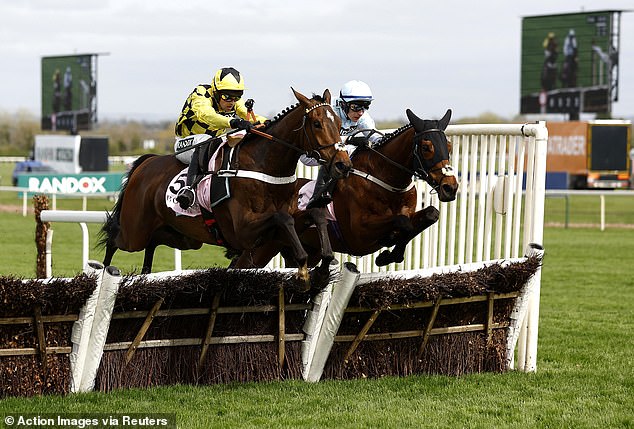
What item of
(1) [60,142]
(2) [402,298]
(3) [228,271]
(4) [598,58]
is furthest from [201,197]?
(1) [60,142]

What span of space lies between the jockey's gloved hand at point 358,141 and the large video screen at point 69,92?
1410 inches

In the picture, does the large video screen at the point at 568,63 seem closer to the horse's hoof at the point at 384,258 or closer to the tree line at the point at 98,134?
the horse's hoof at the point at 384,258

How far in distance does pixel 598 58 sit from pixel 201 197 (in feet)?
86.1

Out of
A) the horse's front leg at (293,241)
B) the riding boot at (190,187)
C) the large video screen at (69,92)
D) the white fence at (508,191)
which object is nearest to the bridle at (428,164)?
the white fence at (508,191)

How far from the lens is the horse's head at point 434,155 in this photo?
19.6 ft

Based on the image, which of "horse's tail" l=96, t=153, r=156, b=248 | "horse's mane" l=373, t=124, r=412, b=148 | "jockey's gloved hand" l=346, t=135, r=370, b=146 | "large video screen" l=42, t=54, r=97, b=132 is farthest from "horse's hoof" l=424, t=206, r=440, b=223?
"large video screen" l=42, t=54, r=97, b=132

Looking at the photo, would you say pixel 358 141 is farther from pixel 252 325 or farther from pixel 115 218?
pixel 115 218

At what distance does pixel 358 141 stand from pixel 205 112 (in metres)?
1.05

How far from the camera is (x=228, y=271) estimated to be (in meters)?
5.52

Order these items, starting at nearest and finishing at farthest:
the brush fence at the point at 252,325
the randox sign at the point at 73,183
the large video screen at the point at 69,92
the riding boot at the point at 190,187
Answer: the brush fence at the point at 252,325 < the riding boot at the point at 190,187 < the randox sign at the point at 73,183 < the large video screen at the point at 69,92

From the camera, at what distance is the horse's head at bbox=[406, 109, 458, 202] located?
5.98 meters

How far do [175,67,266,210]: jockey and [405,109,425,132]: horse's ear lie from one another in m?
1.00

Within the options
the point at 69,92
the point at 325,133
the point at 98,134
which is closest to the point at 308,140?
the point at 325,133

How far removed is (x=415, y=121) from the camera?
6.34m
